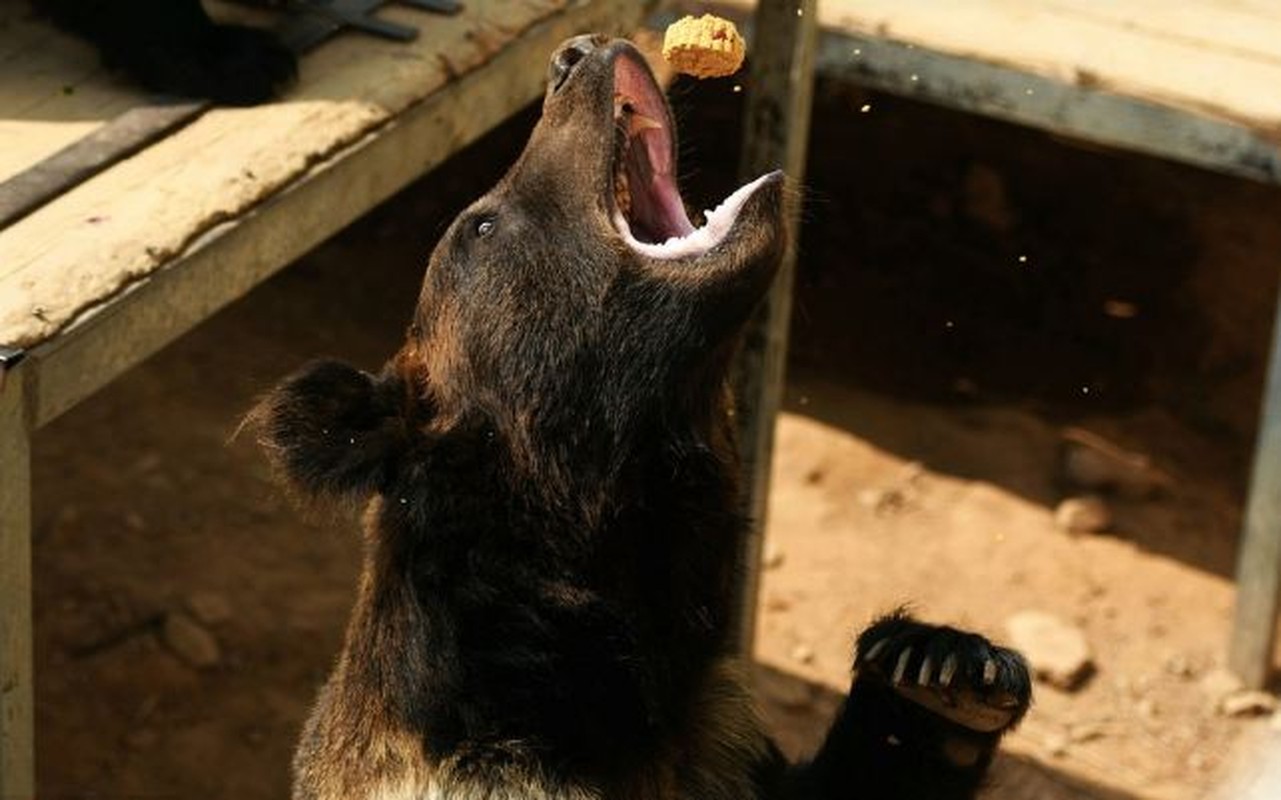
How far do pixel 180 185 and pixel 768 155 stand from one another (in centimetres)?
173

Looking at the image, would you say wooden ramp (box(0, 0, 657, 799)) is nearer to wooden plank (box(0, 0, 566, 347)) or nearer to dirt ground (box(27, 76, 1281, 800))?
wooden plank (box(0, 0, 566, 347))

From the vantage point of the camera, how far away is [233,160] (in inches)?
238

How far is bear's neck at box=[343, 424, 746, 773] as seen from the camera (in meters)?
4.58

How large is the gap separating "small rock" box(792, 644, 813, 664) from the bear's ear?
3274 mm

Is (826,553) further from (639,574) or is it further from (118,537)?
(639,574)

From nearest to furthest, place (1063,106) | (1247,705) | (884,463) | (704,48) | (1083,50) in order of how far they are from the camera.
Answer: (704,48)
(1063,106)
(1083,50)
(1247,705)
(884,463)

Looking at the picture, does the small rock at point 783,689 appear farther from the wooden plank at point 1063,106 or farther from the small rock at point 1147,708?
the wooden plank at point 1063,106

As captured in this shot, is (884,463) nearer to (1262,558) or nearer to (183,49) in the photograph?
(1262,558)

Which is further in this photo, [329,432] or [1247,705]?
[1247,705]

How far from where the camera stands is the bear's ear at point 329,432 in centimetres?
459

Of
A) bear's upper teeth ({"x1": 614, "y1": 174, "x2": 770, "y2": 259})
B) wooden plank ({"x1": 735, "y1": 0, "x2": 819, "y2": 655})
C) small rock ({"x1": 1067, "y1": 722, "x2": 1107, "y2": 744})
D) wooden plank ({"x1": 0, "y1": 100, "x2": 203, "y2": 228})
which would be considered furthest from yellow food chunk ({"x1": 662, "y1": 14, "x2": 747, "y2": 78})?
small rock ({"x1": 1067, "y1": 722, "x2": 1107, "y2": 744})

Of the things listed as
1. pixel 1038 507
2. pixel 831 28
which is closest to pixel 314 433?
pixel 831 28

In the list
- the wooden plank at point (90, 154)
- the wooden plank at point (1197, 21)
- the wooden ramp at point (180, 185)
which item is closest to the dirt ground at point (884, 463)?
the wooden ramp at point (180, 185)

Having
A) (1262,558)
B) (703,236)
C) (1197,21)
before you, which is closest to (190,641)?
(1262,558)
